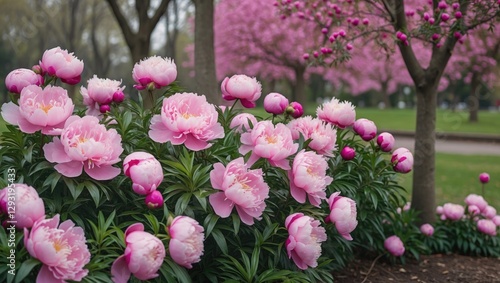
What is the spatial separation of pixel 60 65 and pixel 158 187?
686mm

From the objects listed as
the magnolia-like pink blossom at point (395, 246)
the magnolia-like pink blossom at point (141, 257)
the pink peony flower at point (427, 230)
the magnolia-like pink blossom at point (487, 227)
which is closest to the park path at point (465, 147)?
the magnolia-like pink blossom at point (487, 227)

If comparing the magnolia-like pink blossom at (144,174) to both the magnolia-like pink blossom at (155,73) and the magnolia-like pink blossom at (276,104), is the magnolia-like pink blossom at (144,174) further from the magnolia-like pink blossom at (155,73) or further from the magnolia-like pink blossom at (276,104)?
the magnolia-like pink blossom at (276,104)

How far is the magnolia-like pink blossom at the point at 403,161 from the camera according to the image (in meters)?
2.60

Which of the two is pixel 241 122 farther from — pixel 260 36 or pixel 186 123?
pixel 260 36

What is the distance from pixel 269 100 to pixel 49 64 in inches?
39.5

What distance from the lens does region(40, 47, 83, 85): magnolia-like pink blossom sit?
219 cm

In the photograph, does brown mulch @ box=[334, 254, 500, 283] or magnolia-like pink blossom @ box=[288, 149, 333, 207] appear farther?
brown mulch @ box=[334, 254, 500, 283]

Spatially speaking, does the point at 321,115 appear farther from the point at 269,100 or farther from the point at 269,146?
the point at 269,146

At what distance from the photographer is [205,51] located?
4.79 metres

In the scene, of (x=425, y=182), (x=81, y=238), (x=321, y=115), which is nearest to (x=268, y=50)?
(x=425, y=182)

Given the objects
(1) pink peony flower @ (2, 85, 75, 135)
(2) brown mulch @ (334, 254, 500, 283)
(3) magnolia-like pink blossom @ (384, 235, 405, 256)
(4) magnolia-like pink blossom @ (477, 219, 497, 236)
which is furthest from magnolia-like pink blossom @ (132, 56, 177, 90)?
(4) magnolia-like pink blossom @ (477, 219, 497, 236)

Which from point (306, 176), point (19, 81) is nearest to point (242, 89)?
point (306, 176)

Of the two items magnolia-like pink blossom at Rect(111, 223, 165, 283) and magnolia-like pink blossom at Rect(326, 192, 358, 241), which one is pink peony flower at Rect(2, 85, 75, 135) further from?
magnolia-like pink blossom at Rect(326, 192, 358, 241)

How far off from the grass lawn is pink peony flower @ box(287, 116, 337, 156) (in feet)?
9.56
